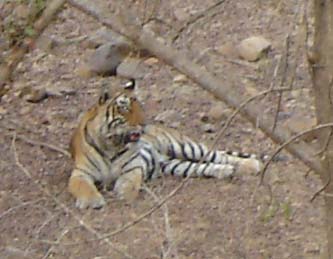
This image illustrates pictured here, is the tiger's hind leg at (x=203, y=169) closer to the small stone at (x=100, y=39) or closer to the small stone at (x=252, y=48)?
the small stone at (x=252, y=48)

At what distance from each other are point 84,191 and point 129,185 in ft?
0.86

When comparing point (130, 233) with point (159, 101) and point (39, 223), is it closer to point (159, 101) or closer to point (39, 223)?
point (39, 223)

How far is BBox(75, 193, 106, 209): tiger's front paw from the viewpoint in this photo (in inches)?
285

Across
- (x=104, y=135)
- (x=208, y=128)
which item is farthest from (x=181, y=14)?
(x=104, y=135)

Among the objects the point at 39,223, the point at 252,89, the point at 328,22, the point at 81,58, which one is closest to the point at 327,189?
the point at 328,22

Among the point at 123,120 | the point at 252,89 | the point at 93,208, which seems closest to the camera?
the point at 93,208

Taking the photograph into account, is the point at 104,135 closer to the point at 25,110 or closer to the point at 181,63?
the point at 25,110

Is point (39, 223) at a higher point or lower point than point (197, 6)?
higher

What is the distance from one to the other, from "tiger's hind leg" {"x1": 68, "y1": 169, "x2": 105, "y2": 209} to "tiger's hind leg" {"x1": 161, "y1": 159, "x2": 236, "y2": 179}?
0.51 meters

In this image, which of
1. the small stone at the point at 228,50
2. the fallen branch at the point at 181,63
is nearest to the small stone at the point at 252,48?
the small stone at the point at 228,50

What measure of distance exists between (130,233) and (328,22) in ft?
10.2

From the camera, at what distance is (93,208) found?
23.7 feet

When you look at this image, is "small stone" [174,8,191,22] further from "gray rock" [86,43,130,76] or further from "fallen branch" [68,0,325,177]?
"fallen branch" [68,0,325,177]

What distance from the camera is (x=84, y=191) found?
24.0 ft
